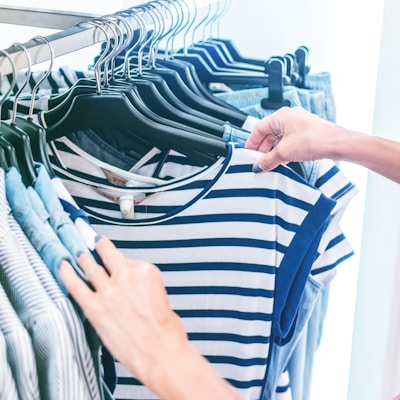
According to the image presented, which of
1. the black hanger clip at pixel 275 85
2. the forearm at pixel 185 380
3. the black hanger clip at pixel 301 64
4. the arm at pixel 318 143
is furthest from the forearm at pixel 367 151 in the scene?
the forearm at pixel 185 380

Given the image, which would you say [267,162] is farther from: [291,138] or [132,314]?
[132,314]

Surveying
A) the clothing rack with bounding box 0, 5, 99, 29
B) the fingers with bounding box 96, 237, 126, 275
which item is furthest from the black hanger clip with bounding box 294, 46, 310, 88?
the fingers with bounding box 96, 237, 126, 275

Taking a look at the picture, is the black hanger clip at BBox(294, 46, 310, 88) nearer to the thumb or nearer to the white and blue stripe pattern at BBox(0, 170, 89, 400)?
the thumb

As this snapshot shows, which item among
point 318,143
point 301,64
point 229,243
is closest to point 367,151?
point 318,143

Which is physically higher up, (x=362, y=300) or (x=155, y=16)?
(x=155, y=16)

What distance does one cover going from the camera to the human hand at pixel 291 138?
26.5 inches

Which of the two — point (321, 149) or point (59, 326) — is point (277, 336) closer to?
point (321, 149)

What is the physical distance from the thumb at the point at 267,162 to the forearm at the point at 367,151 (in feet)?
0.25

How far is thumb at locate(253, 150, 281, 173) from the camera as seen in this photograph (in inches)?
26.2

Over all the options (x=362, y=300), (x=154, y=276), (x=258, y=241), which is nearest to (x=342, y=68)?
(x=362, y=300)

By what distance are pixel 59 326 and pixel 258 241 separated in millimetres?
325

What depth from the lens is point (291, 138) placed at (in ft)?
2.29

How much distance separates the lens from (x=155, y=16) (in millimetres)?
788

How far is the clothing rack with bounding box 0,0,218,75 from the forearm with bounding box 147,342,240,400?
29 cm
